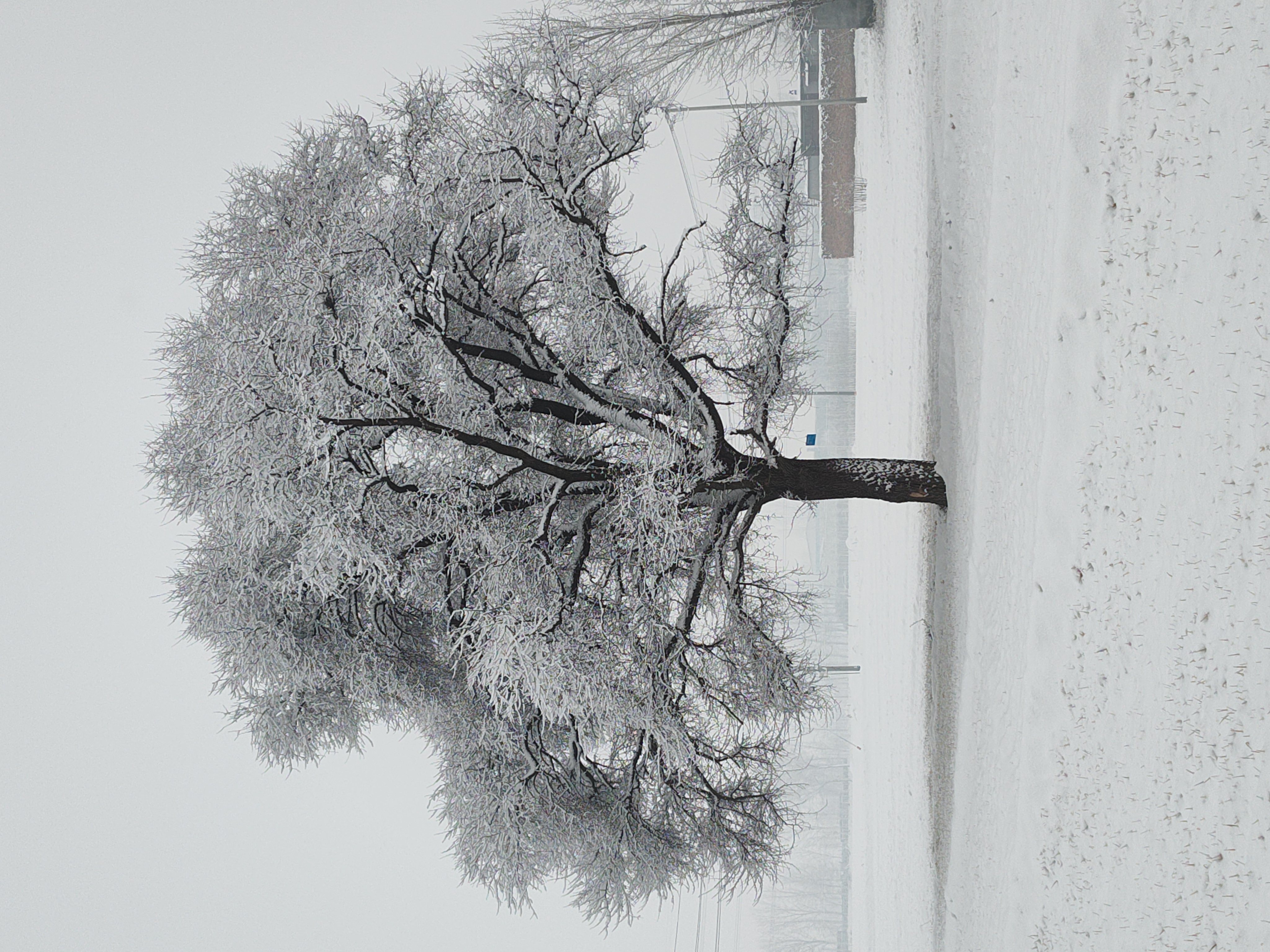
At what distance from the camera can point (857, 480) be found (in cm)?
581

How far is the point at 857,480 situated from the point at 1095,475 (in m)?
1.72

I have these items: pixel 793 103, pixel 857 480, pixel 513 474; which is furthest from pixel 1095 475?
pixel 793 103

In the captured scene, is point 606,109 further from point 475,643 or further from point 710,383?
point 475,643

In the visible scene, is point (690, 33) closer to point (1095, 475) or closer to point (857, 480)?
Result: point (857, 480)

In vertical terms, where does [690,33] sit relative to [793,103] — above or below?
above

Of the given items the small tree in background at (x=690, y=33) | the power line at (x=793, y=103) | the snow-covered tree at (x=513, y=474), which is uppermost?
the small tree in background at (x=690, y=33)

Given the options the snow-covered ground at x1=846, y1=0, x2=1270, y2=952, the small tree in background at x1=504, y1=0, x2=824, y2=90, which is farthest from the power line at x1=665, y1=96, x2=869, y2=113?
the snow-covered ground at x1=846, y1=0, x2=1270, y2=952

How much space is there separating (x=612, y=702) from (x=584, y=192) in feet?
9.03

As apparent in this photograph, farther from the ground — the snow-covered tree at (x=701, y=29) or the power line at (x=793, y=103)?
the snow-covered tree at (x=701, y=29)

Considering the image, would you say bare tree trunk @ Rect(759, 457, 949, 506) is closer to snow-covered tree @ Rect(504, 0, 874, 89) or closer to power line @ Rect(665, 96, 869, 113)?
power line @ Rect(665, 96, 869, 113)

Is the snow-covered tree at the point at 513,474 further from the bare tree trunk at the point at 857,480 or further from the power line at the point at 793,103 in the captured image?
the power line at the point at 793,103

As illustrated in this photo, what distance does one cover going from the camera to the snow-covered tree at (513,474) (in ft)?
15.7

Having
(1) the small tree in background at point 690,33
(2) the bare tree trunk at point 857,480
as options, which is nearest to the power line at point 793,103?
(1) the small tree in background at point 690,33

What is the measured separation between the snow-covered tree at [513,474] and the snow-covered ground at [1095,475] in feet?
3.31
